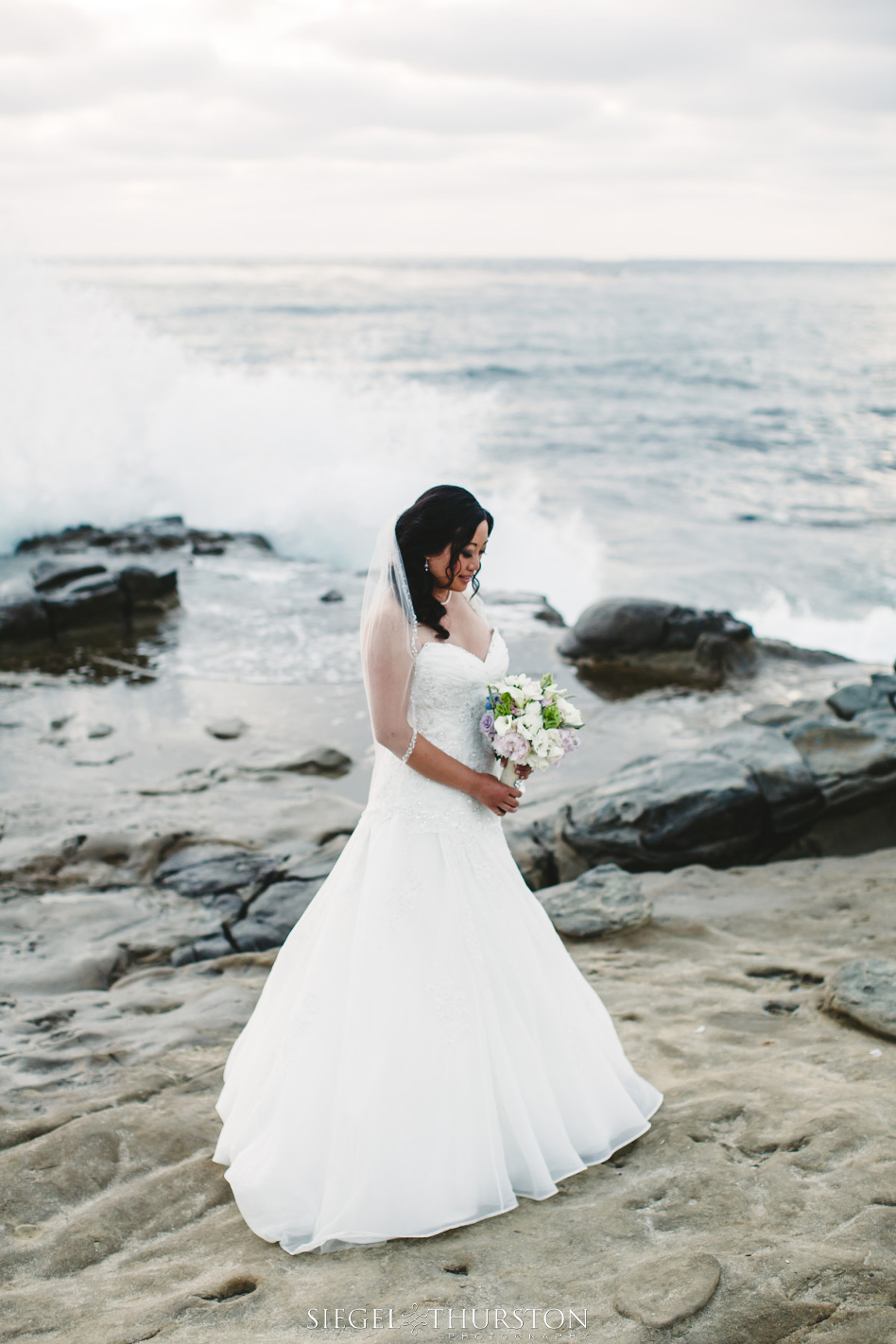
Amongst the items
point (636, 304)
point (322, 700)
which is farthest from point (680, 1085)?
point (636, 304)

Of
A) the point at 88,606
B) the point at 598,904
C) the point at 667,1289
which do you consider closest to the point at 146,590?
the point at 88,606

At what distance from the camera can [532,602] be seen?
13.5 metres

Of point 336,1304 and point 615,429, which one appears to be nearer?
point 336,1304

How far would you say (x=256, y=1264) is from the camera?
2.60m

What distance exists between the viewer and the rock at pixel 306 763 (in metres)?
7.80

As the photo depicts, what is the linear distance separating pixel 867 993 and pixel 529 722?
2074 mm

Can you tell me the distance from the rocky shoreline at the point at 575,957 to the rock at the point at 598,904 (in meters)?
0.02

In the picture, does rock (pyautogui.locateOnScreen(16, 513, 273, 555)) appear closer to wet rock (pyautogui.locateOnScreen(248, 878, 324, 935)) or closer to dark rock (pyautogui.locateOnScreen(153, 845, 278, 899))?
dark rock (pyautogui.locateOnScreen(153, 845, 278, 899))

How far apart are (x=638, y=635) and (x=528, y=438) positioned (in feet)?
57.5

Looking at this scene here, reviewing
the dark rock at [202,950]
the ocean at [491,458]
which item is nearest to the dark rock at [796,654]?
the ocean at [491,458]

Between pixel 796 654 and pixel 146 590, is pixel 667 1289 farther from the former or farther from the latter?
pixel 146 590

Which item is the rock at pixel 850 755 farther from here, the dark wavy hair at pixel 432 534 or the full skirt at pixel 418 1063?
the dark wavy hair at pixel 432 534

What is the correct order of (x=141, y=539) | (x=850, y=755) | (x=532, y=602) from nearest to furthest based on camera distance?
(x=850, y=755) < (x=532, y=602) < (x=141, y=539)

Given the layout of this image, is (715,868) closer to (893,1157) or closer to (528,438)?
(893,1157)
